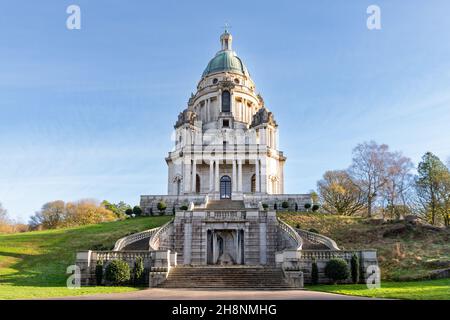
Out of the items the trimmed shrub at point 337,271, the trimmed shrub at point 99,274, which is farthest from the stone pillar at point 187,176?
the trimmed shrub at point 337,271

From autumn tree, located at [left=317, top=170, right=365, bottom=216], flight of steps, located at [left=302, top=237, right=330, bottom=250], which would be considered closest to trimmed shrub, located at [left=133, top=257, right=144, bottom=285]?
flight of steps, located at [left=302, top=237, right=330, bottom=250]

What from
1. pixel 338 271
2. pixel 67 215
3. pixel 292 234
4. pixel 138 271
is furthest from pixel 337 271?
pixel 67 215

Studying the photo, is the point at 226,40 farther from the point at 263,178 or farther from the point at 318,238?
the point at 318,238

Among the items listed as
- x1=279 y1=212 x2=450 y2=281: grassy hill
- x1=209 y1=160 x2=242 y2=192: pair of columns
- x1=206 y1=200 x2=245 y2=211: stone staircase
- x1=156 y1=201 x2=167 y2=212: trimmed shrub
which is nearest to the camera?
x1=279 y1=212 x2=450 y2=281: grassy hill

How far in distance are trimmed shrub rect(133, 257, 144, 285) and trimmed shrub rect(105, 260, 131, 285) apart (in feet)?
2.00

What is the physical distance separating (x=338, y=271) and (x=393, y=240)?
43.3 feet

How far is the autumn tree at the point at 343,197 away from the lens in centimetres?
6450

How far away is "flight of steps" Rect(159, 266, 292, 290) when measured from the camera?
2295cm

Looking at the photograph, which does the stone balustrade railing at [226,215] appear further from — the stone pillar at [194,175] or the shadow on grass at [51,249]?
the stone pillar at [194,175]

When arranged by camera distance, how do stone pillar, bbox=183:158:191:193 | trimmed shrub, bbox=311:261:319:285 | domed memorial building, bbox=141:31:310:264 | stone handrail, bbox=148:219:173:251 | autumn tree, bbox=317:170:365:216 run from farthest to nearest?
autumn tree, bbox=317:170:365:216
stone pillar, bbox=183:158:191:193
domed memorial building, bbox=141:31:310:264
stone handrail, bbox=148:219:173:251
trimmed shrub, bbox=311:261:319:285

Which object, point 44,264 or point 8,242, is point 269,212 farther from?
point 8,242

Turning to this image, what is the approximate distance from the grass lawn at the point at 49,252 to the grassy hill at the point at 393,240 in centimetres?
1684

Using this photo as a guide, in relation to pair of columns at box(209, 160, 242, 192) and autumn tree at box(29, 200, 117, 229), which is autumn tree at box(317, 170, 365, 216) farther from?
autumn tree at box(29, 200, 117, 229)
